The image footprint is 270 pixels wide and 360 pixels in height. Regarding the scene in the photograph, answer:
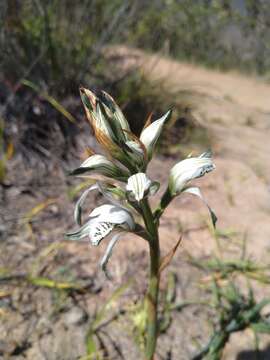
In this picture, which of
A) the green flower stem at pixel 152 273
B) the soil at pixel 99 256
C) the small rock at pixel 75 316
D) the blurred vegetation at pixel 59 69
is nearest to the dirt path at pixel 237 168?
the soil at pixel 99 256

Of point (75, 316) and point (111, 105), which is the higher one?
point (111, 105)

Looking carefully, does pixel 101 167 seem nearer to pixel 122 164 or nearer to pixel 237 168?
pixel 122 164

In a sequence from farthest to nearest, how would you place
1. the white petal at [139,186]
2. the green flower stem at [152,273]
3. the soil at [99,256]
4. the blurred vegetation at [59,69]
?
1. the blurred vegetation at [59,69]
2. the soil at [99,256]
3. the green flower stem at [152,273]
4. the white petal at [139,186]

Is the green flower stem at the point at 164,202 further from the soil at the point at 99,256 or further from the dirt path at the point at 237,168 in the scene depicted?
the dirt path at the point at 237,168

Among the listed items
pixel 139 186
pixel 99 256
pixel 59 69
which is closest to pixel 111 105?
pixel 139 186

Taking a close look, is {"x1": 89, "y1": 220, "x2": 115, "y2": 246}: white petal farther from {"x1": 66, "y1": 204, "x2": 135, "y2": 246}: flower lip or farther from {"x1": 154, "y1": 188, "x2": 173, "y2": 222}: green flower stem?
{"x1": 154, "y1": 188, "x2": 173, "y2": 222}: green flower stem

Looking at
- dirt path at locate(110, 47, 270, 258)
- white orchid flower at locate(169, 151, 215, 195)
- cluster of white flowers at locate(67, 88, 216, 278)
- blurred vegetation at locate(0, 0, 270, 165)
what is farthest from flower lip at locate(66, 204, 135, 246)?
blurred vegetation at locate(0, 0, 270, 165)
